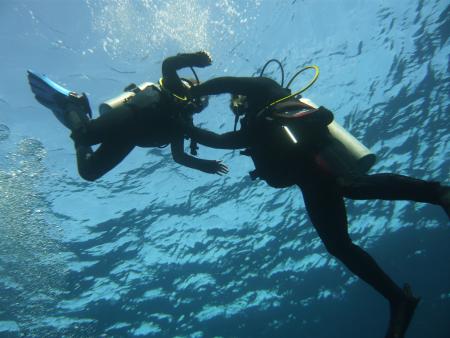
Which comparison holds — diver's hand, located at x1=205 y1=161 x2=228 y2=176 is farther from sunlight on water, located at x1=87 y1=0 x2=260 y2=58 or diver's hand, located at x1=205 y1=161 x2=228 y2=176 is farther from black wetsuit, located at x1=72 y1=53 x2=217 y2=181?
sunlight on water, located at x1=87 y1=0 x2=260 y2=58

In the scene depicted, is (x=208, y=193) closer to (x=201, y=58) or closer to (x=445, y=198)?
(x=201, y=58)

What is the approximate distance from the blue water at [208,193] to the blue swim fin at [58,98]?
19.7 feet

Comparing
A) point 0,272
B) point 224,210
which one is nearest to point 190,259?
point 224,210

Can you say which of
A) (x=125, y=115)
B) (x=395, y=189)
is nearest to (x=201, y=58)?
(x=125, y=115)

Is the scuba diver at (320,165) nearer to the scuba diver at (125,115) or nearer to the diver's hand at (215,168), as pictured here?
the scuba diver at (125,115)

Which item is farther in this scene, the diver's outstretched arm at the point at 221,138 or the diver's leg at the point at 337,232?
the diver's outstretched arm at the point at 221,138

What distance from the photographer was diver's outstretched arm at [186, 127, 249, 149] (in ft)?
15.8

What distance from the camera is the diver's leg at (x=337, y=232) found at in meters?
3.88

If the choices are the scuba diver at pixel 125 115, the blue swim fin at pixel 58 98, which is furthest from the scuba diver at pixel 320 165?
the blue swim fin at pixel 58 98

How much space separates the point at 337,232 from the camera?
13.6ft

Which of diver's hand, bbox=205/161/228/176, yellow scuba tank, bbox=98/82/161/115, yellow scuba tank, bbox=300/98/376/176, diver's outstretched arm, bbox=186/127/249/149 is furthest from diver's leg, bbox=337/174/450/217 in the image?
yellow scuba tank, bbox=98/82/161/115

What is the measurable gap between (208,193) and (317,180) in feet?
40.8

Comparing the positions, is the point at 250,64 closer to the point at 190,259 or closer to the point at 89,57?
the point at 89,57

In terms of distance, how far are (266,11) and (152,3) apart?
3.70 m
